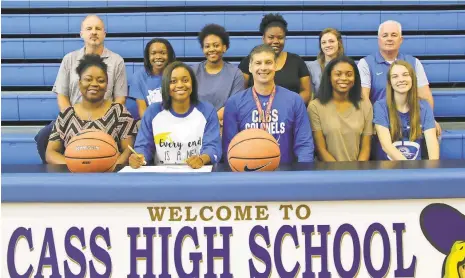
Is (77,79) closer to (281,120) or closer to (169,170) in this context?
(281,120)

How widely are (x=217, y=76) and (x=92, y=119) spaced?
3.43 feet

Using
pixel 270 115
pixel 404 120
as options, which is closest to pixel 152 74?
pixel 270 115

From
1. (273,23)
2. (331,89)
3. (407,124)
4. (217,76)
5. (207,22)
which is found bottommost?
(407,124)

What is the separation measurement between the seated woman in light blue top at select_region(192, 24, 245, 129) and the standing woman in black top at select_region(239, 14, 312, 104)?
207 millimetres

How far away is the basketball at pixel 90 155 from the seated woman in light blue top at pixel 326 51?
2.26 meters

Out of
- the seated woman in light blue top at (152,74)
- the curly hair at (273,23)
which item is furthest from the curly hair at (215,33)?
the curly hair at (273,23)

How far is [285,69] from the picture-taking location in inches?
159

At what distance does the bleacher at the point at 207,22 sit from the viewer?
6.34m

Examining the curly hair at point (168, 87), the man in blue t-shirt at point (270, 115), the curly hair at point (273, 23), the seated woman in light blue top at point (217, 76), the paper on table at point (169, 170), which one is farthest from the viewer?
the curly hair at point (273, 23)

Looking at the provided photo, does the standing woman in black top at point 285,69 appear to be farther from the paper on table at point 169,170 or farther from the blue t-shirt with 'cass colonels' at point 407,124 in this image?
the paper on table at point 169,170

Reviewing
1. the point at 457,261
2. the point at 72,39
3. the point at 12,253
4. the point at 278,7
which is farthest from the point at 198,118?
the point at 278,7

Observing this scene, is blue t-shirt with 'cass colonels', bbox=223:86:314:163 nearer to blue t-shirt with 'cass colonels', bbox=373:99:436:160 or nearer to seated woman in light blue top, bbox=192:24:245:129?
blue t-shirt with 'cass colonels', bbox=373:99:436:160

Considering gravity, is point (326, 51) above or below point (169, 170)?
above

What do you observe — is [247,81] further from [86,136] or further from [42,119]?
[42,119]
